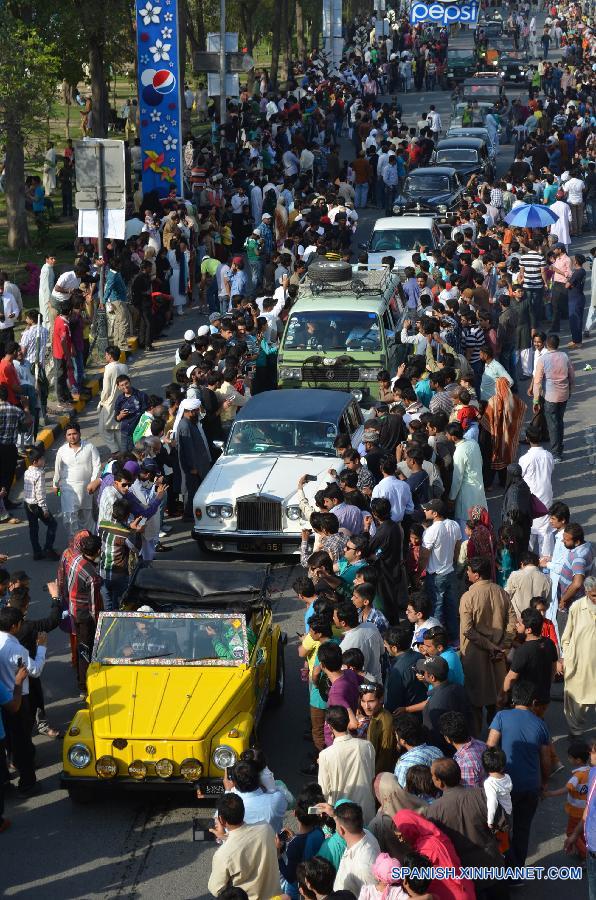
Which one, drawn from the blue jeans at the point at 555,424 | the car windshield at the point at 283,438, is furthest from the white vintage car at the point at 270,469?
the blue jeans at the point at 555,424

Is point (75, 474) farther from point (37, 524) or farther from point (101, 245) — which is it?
point (101, 245)

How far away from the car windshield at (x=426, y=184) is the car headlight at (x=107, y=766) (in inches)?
883

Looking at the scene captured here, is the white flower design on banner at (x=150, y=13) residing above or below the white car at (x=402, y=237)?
above

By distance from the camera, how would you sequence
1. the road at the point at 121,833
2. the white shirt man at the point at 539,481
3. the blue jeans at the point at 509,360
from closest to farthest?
1. the road at the point at 121,833
2. the white shirt man at the point at 539,481
3. the blue jeans at the point at 509,360

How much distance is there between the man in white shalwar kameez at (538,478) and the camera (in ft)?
46.6

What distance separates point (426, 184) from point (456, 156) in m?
4.38

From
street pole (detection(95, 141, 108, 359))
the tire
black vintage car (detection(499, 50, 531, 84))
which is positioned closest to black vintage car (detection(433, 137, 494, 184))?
street pole (detection(95, 141, 108, 359))

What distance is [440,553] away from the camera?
12.5 meters

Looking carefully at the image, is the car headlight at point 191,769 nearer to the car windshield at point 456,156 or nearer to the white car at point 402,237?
the white car at point 402,237

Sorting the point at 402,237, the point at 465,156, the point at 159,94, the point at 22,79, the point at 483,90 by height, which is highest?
the point at 22,79

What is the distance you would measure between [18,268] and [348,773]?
21.3 m

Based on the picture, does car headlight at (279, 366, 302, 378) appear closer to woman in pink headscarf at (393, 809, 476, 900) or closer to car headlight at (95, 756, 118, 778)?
car headlight at (95, 756, 118, 778)

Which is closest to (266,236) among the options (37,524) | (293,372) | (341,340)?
(341,340)

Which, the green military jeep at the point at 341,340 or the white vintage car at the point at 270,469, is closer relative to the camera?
the white vintage car at the point at 270,469
